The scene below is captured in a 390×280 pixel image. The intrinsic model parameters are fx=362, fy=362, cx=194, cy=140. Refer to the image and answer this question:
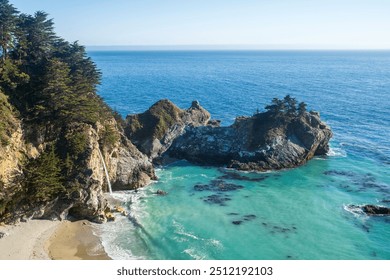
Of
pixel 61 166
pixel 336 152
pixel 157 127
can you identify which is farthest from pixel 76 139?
pixel 336 152

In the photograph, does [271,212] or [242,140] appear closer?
[271,212]

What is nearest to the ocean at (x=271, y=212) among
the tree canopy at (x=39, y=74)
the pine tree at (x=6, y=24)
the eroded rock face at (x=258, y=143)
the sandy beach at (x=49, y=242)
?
the sandy beach at (x=49, y=242)

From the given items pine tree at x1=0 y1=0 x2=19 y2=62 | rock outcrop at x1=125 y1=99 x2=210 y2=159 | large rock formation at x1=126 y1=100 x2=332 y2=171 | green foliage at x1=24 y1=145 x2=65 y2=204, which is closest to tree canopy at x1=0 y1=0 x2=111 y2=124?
pine tree at x1=0 y1=0 x2=19 y2=62

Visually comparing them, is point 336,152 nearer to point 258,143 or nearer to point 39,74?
point 258,143

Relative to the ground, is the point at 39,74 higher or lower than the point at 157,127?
higher

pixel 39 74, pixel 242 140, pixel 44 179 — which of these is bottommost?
pixel 242 140

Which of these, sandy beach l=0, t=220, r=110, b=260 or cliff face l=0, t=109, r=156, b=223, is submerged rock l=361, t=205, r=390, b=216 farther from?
cliff face l=0, t=109, r=156, b=223

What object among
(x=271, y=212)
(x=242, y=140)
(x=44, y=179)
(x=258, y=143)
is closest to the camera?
(x=44, y=179)

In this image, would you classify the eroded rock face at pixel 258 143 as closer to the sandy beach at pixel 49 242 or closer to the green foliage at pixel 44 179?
the green foliage at pixel 44 179
